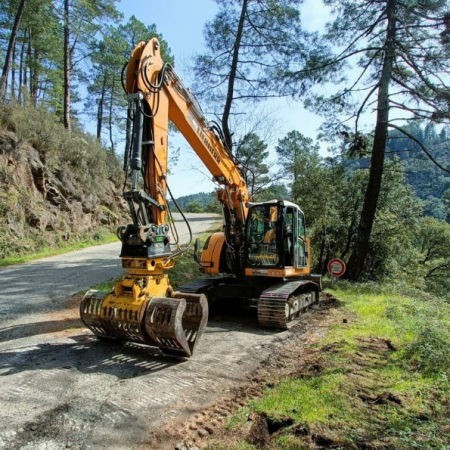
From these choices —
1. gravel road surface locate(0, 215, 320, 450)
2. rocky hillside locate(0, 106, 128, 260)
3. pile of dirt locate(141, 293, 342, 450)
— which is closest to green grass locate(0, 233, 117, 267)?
rocky hillside locate(0, 106, 128, 260)

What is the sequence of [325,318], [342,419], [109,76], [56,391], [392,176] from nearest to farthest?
[342,419]
[56,391]
[325,318]
[392,176]
[109,76]

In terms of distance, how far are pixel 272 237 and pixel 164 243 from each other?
3025 millimetres

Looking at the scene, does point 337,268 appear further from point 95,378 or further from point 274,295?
point 95,378

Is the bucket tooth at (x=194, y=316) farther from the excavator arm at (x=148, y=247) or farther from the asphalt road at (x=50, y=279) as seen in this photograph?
the asphalt road at (x=50, y=279)

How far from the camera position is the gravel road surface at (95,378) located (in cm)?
292

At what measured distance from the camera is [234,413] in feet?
10.9

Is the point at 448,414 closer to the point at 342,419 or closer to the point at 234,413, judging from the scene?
the point at 342,419

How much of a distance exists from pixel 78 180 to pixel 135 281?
48.0 ft

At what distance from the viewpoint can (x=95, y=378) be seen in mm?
3938

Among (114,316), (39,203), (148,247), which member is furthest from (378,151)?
(39,203)

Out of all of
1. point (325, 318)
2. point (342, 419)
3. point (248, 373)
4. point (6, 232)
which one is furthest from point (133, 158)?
point (6, 232)

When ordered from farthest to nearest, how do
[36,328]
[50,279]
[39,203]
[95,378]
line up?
[39,203] < [50,279] < [36,328] < [95,378]

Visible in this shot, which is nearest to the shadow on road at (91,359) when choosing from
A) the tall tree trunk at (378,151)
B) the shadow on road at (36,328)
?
the shadow on road at (36,328)

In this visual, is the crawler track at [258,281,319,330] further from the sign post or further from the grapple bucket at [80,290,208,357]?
the sign post
